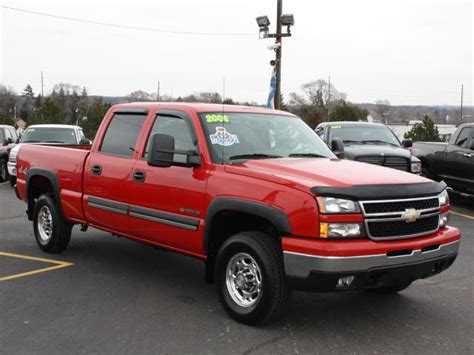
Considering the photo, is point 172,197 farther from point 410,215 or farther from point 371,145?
point 371,145

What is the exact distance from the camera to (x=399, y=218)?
4227mm

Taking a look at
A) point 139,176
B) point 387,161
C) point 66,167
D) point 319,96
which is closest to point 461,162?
point 387,161

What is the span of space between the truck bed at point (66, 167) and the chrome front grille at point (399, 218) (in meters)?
3.66

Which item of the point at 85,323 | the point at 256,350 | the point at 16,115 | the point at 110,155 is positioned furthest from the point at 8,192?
the point at 16,115

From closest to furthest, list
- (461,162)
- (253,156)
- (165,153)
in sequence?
(165,153) → (253,156) → (461,162)

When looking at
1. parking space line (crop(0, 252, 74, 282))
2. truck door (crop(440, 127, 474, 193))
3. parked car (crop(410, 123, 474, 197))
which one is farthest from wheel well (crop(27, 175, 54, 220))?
truck door (crop(440, 127, 474, 193))

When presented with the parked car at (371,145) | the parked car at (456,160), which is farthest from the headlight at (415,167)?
the parked car at (456,160)

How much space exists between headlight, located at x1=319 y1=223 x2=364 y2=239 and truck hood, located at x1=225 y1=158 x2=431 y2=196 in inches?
11.9

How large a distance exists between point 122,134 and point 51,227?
6.04 ft

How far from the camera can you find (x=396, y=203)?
4250 mm

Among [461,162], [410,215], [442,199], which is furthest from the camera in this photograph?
[461,162]

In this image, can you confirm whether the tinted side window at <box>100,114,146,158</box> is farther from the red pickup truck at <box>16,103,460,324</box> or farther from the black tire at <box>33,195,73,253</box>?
the black tire at <box>33,195,73,253</box>

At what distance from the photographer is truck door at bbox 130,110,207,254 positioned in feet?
16.2

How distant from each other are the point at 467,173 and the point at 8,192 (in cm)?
1088
